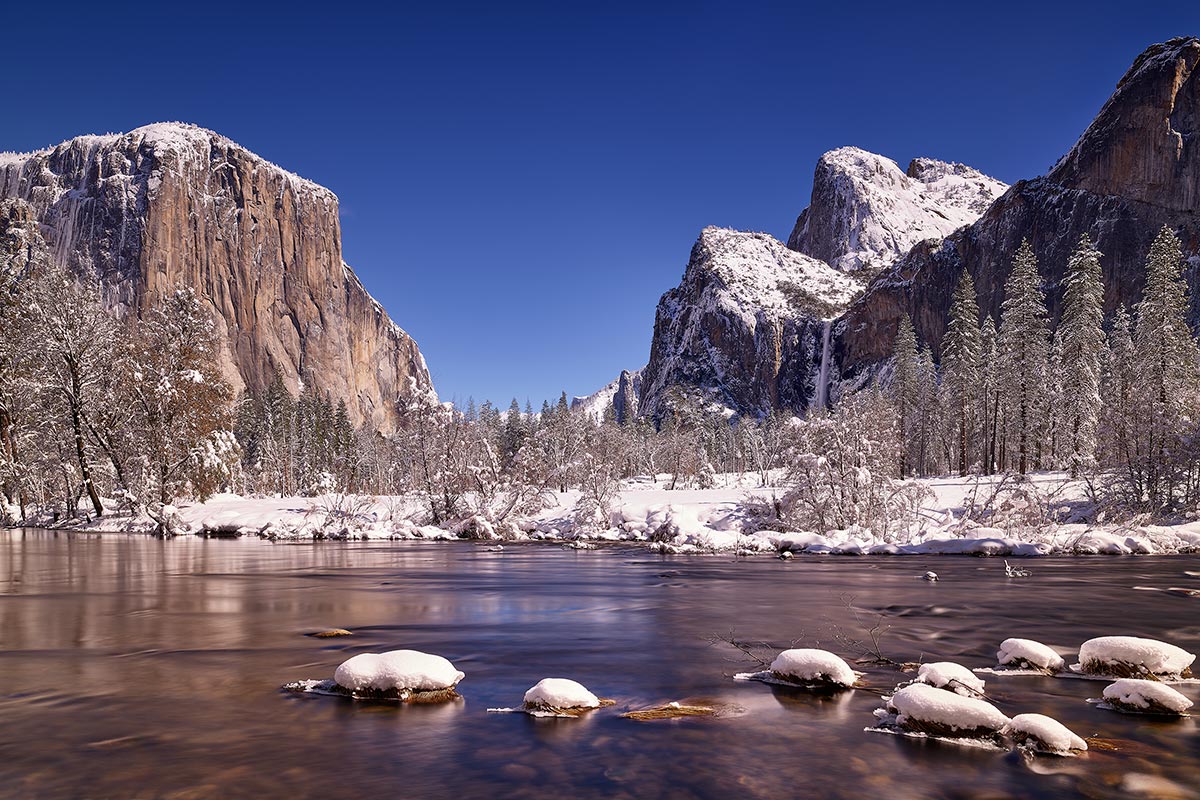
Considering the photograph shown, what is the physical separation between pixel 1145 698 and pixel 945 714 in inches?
93.1

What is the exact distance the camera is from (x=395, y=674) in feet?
24.3

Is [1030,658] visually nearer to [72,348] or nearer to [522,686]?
[522,686]

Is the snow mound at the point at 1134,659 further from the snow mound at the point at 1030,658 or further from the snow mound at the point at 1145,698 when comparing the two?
the snow mound at the point at 1145,698

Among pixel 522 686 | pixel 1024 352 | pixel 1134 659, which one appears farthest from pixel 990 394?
pixel 522 686

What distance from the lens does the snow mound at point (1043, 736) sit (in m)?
5.71

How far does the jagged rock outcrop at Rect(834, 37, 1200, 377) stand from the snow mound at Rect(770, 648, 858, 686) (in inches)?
5255

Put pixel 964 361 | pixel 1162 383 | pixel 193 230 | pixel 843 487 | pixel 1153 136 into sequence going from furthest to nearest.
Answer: pixel 193 230
pixel 1153 136
pixel 964 361
pixel 1162 383
pixel 843 487

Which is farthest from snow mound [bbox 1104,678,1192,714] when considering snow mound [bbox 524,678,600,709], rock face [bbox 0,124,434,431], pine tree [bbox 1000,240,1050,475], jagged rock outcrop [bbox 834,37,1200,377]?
rock face [bbox 0,124,434,431]

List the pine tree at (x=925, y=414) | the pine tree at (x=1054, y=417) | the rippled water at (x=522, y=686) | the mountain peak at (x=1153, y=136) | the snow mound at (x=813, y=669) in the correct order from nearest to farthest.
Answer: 1. the rippled water at (x=522, y=686)
2. the snow mound at (x=813, y=669)
3. the pine tree at (x=1054, y=417)
4. the pine tree at (x=925, y=414)
5. the mountain peak at (x=1153, y=136)

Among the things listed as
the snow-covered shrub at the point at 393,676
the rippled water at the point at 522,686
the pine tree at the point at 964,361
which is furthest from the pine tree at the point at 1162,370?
the snow-covered shrub at the point at 393,676

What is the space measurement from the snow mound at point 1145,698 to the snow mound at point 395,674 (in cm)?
675

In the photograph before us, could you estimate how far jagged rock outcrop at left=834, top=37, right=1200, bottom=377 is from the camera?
5049 inches

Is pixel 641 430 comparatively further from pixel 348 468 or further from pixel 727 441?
pixel 348 468

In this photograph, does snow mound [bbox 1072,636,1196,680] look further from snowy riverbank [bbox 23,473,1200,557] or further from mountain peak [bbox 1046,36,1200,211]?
mountain peak [bbox 1046,36,1200,211]
